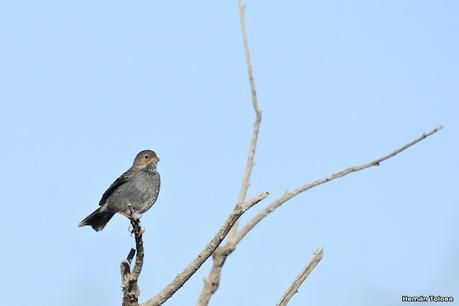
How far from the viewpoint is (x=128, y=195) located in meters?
12.8

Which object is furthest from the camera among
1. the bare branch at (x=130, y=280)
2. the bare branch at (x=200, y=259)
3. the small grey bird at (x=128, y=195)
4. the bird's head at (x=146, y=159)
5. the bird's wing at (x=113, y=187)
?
the bird's head at (x=146, y=159)

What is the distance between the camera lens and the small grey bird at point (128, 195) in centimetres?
1279

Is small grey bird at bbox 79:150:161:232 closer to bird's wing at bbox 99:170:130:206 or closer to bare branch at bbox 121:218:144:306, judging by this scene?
bird's wing at bbox 99:170:130:206

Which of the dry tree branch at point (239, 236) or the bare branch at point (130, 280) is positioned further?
the bare branch at point (130, 280)

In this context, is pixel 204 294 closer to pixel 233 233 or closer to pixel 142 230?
pixel 233 233

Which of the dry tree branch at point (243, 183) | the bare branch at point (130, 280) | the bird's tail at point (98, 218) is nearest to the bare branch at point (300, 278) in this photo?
the bare branch at point (130, 280)

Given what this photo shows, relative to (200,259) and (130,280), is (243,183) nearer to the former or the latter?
(200,259)

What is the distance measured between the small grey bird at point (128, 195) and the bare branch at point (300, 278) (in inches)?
237

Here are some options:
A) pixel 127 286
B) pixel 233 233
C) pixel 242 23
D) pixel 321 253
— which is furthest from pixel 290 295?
pixel 242 23

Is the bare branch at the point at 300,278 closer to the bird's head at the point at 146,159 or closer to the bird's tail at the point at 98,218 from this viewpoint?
the bird's tail at the point at 98,218

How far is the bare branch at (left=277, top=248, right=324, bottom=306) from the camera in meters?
6.50

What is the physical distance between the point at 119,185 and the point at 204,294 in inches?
394

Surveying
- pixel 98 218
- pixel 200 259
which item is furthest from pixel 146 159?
pixel 200 259

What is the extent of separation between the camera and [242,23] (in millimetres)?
3404
